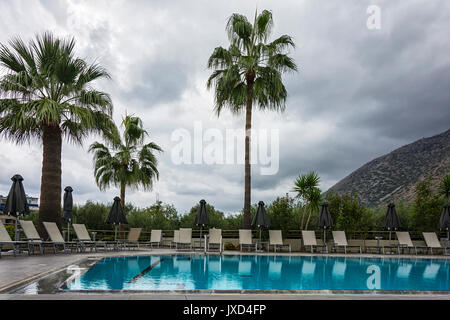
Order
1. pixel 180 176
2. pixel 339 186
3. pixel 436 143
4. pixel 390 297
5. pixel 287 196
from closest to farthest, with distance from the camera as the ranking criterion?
pixel 390 297
pixel 287 196
pixel 180 176
pixel 436 143
pixel 339 186

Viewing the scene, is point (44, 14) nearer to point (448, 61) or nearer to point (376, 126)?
point (448, 61)

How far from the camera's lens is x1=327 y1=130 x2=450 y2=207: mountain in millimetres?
44844

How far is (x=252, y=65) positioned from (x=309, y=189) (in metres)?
5.76

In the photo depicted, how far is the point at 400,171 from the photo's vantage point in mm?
49438

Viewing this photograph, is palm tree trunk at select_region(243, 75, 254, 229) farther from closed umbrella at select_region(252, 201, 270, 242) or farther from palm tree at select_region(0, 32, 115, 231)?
palm tree at select_region(0, 32, 115, 231)

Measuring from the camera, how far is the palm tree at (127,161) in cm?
1883

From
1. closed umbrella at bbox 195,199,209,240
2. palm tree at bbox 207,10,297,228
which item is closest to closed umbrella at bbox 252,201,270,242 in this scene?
palm tree at bbox 207,10,297,228

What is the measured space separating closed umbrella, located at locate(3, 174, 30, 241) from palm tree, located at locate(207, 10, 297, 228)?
8.15 metres

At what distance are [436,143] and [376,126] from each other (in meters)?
14.8

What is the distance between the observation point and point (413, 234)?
17.2m

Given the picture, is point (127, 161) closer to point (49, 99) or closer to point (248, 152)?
point (248, 152)

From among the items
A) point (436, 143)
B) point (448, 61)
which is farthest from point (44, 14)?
point (436, 143)

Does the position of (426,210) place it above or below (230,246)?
above

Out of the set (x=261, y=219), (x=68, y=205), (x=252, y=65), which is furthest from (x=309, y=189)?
(x=68, y=205)
